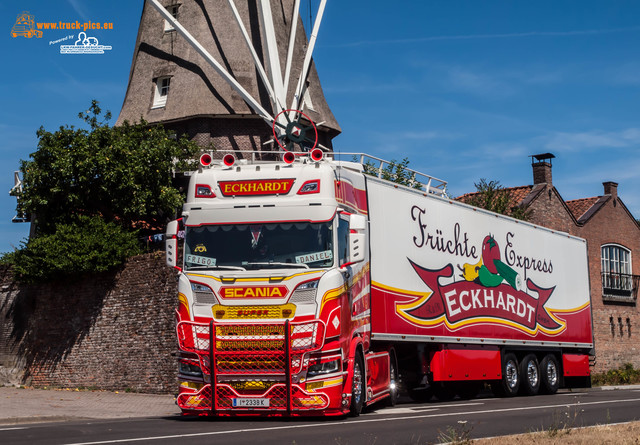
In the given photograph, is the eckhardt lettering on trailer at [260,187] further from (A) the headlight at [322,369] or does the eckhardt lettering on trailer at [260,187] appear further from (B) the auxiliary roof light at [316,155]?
(A) the headlight at [322,369]

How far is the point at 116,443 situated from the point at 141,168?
19.6 meters

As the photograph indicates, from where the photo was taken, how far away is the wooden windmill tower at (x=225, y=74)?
37.0 meters

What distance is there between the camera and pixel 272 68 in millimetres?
37438

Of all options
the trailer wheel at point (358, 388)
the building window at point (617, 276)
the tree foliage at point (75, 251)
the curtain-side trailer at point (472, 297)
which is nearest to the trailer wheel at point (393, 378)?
the curtain-side trailer at point (472, 297)

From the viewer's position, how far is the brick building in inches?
1640

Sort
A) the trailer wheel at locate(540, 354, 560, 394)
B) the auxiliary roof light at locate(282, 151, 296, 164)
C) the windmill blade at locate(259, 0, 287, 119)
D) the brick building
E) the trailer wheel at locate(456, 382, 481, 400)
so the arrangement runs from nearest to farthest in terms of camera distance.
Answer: the auxiliary roof light at locate(282, 151, 296, 164)
the trailer wheel at locate(456, 382, 481, 400)
the trailer wheel at locate(540, 354, 560, 394)
the windmill blade at locate(259, 0, 287, 119)
the brick building

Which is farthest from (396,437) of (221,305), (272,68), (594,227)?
(594,227)

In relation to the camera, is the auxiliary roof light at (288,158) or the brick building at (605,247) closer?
the auxiliary roof light at (288,158)

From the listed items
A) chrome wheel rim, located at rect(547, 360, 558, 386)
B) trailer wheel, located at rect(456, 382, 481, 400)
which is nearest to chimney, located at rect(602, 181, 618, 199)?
chrome wheel rim, located at rect(547, 360, 558, 386)

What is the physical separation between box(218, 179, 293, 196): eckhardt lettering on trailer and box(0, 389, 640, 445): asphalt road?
3723mm

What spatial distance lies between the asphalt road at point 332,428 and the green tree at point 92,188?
12853mm

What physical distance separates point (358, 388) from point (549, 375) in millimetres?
10852

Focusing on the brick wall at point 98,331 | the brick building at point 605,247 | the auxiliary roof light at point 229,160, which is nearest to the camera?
the auxiliary roof light at point 229,160

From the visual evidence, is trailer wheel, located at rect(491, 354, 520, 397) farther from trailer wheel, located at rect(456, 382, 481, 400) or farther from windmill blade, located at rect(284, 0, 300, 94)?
windmill blade, located at rect(284, 0, 300, 94)
